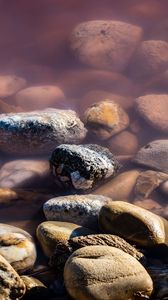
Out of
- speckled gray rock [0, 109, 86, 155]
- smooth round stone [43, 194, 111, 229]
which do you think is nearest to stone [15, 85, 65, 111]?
speckled gray rock [0, 109, 86, 155]

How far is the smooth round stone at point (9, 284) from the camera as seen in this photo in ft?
7.28

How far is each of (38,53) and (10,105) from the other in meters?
1.85

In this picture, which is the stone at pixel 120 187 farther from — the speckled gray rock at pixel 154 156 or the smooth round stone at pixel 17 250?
the smooth round stone at pixel 17 250

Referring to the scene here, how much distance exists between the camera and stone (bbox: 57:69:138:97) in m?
5.83

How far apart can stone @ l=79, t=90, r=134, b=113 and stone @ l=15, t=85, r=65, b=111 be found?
15.4 inches

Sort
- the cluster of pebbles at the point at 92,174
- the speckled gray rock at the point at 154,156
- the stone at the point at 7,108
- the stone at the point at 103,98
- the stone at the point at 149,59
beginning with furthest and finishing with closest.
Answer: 1. the stone at the point at 149,59
2. the stone at the point at 103,98
3. the stone at the point at 7,108
4. the speckled gray rock at the point at 154,156
5. the cluster of pebbles at the point at 92,174

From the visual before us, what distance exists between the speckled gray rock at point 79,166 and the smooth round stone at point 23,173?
0.87ft

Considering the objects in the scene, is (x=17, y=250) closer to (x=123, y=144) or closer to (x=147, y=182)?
(x=147, y=182)

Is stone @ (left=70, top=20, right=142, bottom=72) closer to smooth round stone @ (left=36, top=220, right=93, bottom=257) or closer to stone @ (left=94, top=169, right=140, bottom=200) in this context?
stone @ (left=94, top=169, right=140, bottom=200)

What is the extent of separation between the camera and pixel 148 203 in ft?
12.2

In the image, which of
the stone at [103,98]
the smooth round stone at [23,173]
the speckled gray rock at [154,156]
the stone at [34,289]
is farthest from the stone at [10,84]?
the stone at [34,289]

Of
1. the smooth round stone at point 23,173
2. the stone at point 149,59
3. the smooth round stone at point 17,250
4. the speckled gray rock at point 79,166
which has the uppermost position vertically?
the stone at point 149,59

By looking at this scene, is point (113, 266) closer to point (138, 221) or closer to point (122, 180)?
point (138, 221)

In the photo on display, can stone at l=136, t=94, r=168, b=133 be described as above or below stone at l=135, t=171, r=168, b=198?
above
